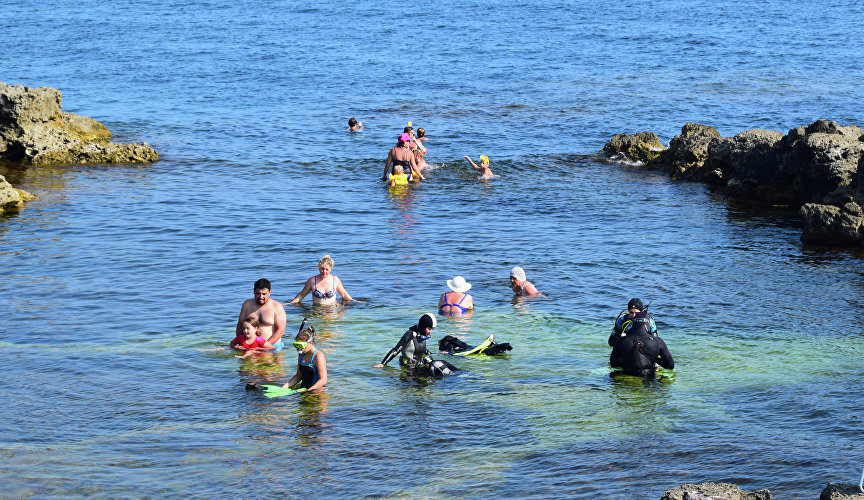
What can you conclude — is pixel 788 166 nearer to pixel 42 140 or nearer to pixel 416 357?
pixel 416 357

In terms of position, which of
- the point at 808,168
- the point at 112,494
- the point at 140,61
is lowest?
the point at 112,494

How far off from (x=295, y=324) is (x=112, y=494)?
6613mm

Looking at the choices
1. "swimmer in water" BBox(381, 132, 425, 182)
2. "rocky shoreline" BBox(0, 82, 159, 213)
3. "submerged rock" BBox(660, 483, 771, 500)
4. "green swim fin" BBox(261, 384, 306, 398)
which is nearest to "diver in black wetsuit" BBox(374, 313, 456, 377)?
"green swim fin" BBox(261, 384, 306, 398)

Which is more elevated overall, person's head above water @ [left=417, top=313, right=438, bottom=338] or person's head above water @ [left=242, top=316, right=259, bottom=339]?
person's head above water @ [left=417, top=313, right=438, bottom=338]

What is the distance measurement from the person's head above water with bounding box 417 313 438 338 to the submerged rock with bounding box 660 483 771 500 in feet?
18.6

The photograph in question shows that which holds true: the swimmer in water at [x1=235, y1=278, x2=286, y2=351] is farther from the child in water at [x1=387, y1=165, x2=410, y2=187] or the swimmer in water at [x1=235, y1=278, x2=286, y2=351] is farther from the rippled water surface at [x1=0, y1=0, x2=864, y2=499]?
the child in water at [x1=387, y1=165, x2=410, y2=187]

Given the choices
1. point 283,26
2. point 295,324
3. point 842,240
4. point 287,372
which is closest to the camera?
point 287,372

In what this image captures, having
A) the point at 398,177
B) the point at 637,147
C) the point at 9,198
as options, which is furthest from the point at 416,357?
the point at 637,147

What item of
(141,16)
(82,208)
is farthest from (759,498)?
(141,16)

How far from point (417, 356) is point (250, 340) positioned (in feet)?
9.40

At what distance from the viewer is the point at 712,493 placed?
8.64m

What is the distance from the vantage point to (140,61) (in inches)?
1933

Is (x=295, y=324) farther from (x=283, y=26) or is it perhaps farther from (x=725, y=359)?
(x=283, y=26)

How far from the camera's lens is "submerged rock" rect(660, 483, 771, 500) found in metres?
8.55
